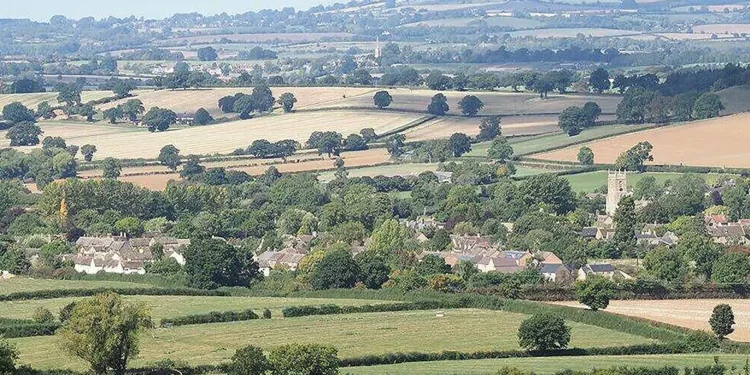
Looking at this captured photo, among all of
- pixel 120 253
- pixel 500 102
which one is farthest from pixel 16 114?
pixel 120 253

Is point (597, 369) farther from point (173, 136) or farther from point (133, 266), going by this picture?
point (173, 136)

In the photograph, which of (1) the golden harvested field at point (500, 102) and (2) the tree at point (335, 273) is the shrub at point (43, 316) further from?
(1) the golden harvested field at point (500, 102)

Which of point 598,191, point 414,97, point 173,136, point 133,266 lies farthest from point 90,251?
point 414,97

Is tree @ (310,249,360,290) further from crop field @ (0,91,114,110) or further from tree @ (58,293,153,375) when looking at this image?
crop field @ (0,91,114,110)

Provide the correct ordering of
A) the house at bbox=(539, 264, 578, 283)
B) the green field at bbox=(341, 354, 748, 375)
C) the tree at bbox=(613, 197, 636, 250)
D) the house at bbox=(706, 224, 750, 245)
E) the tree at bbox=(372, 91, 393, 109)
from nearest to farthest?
the green field at bbox=(341, 354, 748, 375) < the house at bbox=(539, 264, 578, 283) < the tree at bbox=(613, 197, 636, 250) < the house at bbox=(706, 224, 750, 245) < the tree at bbox=(372, 91, 393, 109)

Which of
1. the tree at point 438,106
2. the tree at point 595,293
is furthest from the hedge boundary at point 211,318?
the tree at point 438,106

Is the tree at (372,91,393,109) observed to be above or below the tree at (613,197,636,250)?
below

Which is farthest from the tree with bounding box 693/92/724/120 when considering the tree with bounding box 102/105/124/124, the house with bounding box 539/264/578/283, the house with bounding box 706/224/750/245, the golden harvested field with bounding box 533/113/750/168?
the house with bounding box 539/264/578/283

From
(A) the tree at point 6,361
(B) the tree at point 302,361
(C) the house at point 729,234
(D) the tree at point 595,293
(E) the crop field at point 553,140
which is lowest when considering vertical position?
(E) the crop field at point 553,140
